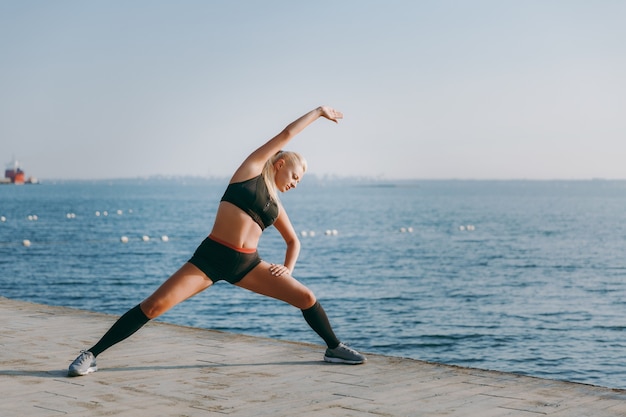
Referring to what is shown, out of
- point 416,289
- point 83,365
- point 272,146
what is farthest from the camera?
point 416,289

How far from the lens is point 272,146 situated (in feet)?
21.7

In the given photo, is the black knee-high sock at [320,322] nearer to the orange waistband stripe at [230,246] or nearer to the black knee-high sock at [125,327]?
the orange waistband stripe at [230,246]

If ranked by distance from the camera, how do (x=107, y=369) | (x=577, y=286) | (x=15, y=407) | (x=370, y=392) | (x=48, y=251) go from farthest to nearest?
1. (x=48, y=251)
2. (x=577, y=286)
3. (x=107, y=369)
4. (x=370, y=392)
5. (x=15, y=407)

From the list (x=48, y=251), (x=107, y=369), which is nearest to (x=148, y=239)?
(x=48, y=251)

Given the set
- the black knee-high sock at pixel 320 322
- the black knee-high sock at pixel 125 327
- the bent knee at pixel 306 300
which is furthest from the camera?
the black knee-high sock at pixel 320 322

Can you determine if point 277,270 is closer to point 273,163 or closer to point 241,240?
point 241,240

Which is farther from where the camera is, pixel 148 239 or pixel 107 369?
pixel 148 239

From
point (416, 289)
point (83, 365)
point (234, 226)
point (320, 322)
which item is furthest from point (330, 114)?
point (416, 289)

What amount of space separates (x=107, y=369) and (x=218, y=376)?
3.44 ft

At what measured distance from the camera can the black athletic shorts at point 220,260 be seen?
670 centimetres

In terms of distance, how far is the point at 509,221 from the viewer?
328ft

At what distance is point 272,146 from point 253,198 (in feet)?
1.48

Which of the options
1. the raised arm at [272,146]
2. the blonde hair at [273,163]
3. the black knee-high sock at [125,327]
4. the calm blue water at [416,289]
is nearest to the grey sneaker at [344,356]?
the blonde hair at [273,163]

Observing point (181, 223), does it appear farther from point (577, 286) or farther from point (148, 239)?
point (577, 286)
